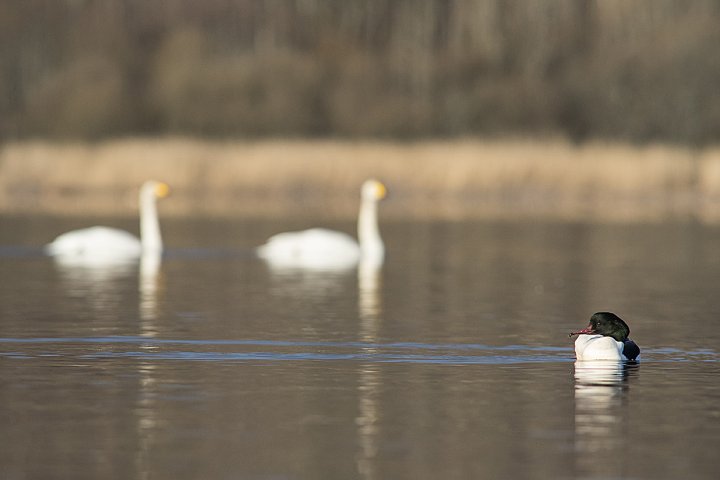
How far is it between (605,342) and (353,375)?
1.70 metres

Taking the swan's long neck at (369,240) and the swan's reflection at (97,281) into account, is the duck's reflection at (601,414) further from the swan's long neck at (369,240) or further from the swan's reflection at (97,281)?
the swan's long neck at (369,240)

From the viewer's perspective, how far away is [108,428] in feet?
29.7

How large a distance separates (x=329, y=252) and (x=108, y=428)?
43.8 feet

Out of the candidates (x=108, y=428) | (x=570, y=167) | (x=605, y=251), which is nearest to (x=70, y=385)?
(x=108, y=428)

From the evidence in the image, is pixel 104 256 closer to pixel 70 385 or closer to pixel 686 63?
pixel 70 385

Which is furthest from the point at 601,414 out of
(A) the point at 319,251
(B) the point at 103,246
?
(B) the point at 103,246

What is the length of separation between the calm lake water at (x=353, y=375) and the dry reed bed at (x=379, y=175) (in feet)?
51.2

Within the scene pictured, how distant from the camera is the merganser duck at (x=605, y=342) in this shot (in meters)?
11.8

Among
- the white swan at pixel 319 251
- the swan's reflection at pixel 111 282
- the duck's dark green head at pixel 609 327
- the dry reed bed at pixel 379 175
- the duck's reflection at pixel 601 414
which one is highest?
the dry reed bed at pixel 379 175

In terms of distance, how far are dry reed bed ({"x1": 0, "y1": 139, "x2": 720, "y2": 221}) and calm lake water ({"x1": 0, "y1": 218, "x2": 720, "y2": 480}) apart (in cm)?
1559

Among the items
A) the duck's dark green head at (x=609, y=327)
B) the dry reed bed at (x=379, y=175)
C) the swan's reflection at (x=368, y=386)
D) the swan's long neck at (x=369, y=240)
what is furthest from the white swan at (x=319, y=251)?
the dry reed bed at (x=379, y=175)

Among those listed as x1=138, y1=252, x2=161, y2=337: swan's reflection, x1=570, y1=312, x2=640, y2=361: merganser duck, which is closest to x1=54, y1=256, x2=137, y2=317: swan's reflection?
x1=138, y1=252, x2=161, y2=337: swan's reflection

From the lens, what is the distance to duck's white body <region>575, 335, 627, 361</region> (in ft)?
38.5

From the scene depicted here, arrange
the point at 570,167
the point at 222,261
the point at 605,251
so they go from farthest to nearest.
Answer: the point at 570,167 → the point at 605,251 → the point at 222,261
